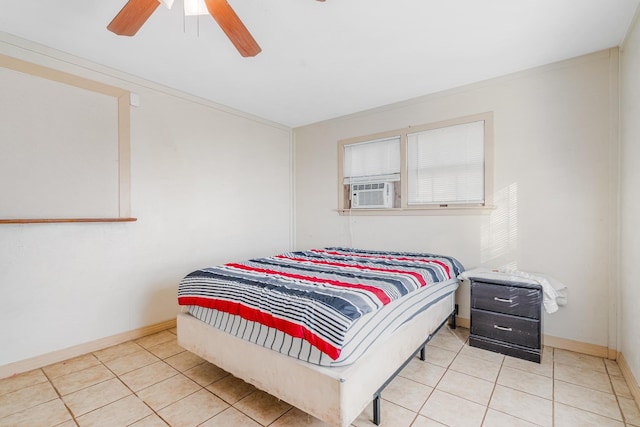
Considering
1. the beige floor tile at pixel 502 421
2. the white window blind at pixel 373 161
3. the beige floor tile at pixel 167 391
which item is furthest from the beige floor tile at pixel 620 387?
the beige floor tile at pixel 167 391

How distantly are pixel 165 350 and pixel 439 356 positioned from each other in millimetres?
2345

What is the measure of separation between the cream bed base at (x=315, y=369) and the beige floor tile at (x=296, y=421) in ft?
0.62

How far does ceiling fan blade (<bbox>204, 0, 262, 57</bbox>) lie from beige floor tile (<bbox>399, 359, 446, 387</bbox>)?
253 cm

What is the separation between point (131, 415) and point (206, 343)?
529 millimetres

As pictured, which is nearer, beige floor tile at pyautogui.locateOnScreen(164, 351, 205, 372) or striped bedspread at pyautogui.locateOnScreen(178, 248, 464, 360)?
striped bedspread at pyautogui.locateOnScreen(178, 248, 464, 360)

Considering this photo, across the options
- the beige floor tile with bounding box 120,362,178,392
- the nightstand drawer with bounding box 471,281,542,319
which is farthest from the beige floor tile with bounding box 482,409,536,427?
the beige floor tile with bounding box 120,362,178,392

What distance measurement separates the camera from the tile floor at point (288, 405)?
1.71 m

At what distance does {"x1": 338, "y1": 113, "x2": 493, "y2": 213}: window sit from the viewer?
10.0 feet

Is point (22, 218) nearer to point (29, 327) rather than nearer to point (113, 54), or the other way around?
point (29, 327)

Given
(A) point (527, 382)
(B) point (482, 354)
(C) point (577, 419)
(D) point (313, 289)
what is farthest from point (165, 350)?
(C) point (577, 419)

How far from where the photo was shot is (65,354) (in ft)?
8.04

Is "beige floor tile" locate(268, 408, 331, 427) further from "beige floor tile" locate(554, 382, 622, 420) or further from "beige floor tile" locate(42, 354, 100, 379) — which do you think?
"beige floor tile" locate(42, 354, 100, 379)

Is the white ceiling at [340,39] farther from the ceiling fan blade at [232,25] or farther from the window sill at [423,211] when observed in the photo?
the window sill at [423,211]

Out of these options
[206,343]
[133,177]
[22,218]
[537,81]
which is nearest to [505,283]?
[537,81]
